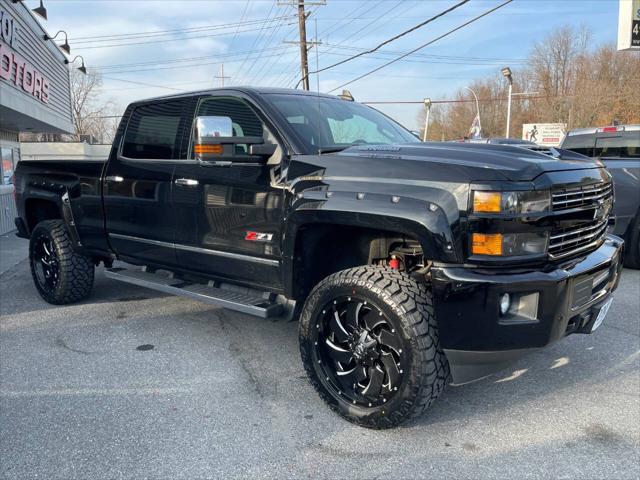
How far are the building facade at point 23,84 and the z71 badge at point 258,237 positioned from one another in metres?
9.95

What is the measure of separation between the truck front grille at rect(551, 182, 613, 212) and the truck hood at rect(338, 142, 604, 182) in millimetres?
121

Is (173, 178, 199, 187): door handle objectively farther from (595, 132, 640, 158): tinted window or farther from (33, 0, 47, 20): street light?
(33, 0, 47, 20): street light

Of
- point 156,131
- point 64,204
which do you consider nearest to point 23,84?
point 64,204

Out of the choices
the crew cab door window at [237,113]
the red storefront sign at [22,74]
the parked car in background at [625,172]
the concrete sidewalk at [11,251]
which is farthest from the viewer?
the red storefront sign at [22,74]

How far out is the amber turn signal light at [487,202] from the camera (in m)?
2.74

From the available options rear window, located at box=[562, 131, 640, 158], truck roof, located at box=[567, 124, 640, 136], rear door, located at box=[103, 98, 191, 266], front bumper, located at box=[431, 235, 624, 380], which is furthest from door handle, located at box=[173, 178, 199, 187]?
truck roof, located at box=[567, 124, 640, 136]

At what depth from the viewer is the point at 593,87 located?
4469cm

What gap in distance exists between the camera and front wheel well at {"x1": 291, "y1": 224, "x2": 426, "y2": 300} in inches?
133

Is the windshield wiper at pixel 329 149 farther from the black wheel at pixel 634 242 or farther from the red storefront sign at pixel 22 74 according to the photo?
the red storefront sign at pixel 22 74

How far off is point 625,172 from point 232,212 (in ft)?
17.9

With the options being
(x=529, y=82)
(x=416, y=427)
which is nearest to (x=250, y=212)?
(x=416, y=427)

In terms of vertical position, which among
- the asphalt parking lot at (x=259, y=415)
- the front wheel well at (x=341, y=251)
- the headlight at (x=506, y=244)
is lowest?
the asphalt parking lot at (x=259, y=415)

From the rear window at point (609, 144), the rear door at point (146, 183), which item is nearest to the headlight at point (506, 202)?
the rear door at point (146, 183)

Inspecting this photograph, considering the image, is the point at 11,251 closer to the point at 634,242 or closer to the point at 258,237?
the point at 258,237
